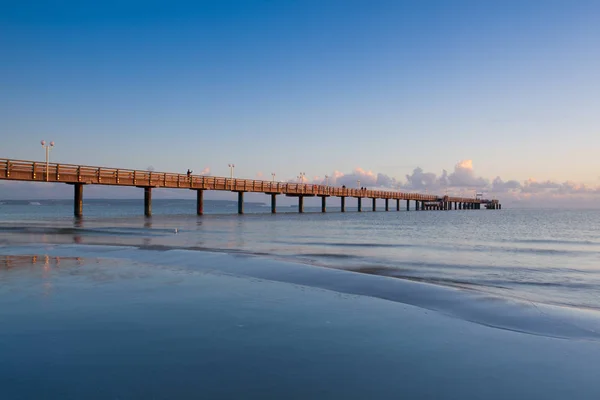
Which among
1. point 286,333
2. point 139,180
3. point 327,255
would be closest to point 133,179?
point 139,180

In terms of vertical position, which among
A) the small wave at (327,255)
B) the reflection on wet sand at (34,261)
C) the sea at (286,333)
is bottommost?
the small wave at (327,255)

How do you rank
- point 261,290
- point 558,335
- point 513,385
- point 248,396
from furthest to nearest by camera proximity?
point 261,290 < point 558,335 < point 513,385 < point 248,396

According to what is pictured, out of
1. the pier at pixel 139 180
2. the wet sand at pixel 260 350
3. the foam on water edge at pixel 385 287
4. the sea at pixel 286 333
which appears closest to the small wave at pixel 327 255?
the foam on water edge at pixel 385 287

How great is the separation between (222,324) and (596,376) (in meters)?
4.25

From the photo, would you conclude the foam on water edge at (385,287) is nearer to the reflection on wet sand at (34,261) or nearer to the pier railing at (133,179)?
the reflection on wet sand at (34,261)

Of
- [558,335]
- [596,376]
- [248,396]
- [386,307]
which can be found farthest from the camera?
[386,307]

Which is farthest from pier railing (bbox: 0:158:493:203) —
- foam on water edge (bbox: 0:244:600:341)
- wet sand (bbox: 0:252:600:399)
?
wet sand (bbox: 0:252:600:399)

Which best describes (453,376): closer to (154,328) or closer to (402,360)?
(402,360)

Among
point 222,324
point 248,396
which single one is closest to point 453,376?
point 248,396

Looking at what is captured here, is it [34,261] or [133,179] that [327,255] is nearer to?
[34,261]

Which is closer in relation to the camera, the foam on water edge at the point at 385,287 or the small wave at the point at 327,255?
the foam on water edge at the point at 385,287

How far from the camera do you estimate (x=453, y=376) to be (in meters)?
4.39

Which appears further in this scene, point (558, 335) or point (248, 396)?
point (558, 335)

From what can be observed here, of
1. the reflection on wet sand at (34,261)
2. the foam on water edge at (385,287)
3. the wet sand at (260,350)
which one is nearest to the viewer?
the wet sand at (260,350)
